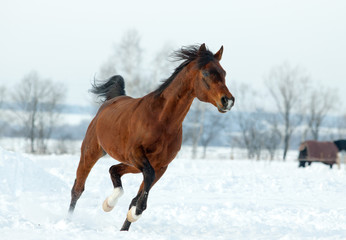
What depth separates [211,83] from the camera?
4660 millimetres

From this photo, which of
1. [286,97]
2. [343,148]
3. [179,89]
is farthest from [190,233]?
[286,97]

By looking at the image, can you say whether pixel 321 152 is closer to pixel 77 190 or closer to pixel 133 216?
pixel 77 190

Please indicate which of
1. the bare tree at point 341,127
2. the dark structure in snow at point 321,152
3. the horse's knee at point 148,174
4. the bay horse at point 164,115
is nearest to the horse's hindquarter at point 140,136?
the bay horse at point 164,115

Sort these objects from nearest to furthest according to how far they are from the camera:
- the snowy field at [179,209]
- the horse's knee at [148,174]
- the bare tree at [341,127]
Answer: the horse's knee at [148,174], the snowy field at [179,209], the bare tree at [341,127]

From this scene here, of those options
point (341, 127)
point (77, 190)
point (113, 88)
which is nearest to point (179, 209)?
point (77, 190)

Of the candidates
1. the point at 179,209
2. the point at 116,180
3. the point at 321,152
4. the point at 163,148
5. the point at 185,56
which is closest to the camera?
the point at 163,148

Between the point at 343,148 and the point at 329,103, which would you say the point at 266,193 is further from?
the point at 329,103

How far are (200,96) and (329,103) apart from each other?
139 feet

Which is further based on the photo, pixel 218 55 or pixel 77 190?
pixel 77 190

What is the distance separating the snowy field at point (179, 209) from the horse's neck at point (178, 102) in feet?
4.35

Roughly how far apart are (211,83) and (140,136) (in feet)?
3.46

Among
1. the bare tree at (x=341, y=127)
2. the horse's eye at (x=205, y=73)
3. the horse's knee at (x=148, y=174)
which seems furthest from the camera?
the bare tree at (x=341, y=127)

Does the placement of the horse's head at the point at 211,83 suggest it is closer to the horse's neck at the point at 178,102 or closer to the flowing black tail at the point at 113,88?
the horse's neck at the point at 178,102

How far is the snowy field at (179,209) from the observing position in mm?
5520
